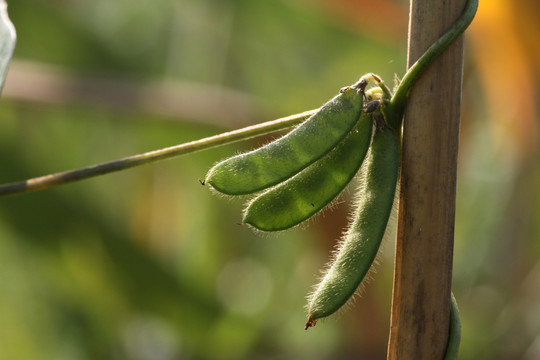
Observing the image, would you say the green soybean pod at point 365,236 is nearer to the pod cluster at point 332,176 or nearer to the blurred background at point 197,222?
the pod cluster at point 332,176

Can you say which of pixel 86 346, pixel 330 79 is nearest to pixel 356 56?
pixel 330 79

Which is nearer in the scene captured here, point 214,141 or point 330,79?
point 214,141

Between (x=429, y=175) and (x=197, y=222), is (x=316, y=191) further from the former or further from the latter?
(x=197, y=222)

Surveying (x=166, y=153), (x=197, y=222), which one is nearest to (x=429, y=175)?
(x=166, y=153)

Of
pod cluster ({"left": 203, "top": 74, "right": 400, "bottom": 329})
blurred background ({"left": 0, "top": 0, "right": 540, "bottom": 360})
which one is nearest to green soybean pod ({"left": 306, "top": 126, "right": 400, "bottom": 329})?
pod cluster ({"left": 203, "top": 74, "right": 400, "bottom": 329})

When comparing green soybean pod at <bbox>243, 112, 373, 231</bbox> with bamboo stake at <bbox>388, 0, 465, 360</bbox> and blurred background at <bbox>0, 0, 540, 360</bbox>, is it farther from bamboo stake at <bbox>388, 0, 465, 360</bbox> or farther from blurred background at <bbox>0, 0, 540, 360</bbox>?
blurred background at <bbox>0, 0, 540, 360</bbox>

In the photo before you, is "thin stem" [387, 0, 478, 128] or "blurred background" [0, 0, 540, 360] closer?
"thin stem" [387, 0, 478, 128]

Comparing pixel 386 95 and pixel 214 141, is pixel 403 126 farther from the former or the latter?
pixel 214 141

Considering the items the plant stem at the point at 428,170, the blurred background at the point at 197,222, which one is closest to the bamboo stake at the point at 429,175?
the plant stem at the point at 428,170
